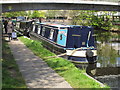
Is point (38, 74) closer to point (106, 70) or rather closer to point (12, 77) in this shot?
point (12, 77)

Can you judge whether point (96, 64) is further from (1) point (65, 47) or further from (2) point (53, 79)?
(2) point (53, 79)

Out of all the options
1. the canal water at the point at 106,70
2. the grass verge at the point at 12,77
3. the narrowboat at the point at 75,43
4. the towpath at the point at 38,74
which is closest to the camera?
the grass verge at the point at 12,77

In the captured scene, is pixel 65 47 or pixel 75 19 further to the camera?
pixel 75 19

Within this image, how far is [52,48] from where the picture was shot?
16.3 metres

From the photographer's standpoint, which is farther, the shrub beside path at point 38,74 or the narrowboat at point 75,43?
the narrowboat at point 75,43

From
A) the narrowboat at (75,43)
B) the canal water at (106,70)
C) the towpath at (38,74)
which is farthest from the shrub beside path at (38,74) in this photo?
the narrowboat at (75,43)

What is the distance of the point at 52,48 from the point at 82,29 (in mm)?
2845

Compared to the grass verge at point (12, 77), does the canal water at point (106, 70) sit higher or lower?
lower

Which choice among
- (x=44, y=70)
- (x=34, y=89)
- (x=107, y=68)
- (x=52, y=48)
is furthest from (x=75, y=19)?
(x=34, y=89)


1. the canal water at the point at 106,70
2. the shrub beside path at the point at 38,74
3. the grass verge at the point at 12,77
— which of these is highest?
the grass verge at the point at 12,77

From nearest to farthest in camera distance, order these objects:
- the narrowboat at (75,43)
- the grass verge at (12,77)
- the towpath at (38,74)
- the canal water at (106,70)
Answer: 1. the grass verge at (12,77)
2. the towpath at (38,74)
3. the canal water at (106,70)
4. the narrowboat at (75,43)

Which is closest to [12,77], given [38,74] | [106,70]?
[38,74]

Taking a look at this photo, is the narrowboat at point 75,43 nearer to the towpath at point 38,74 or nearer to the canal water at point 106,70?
the canal water at point 106,70

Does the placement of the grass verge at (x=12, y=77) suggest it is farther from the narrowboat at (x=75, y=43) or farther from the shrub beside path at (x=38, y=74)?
the narrowboat at (x=75, y=43)
